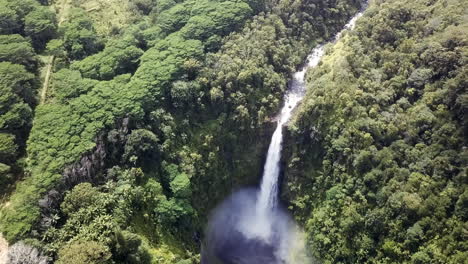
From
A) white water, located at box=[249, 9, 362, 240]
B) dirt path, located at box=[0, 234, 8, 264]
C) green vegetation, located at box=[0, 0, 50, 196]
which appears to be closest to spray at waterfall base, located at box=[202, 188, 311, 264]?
white water, located at box=[249, 9, 362, 240]

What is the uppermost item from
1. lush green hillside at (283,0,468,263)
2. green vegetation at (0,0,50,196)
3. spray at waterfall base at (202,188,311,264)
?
green vegetation at (0,0,50,196)

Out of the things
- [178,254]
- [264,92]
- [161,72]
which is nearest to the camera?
[178,254]

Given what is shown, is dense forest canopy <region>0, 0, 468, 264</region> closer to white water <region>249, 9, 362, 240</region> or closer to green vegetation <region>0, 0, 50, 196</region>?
green vegetation <region>0, 0, 50, 196</region>

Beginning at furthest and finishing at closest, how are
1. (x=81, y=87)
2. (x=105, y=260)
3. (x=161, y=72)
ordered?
1. (x=161, y=72)
2. (x=81, y=87)
3. (x=105, y=260)

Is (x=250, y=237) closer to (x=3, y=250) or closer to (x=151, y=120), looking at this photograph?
(x=151, y=120)

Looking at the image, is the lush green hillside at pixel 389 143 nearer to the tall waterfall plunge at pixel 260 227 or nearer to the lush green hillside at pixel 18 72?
the tall waterfall plunge at pixel 260 227

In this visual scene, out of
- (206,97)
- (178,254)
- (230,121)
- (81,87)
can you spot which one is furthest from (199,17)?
(178,254)

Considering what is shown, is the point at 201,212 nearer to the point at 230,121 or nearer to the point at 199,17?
the point at 230,121

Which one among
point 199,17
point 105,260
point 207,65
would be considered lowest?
point 105,260
